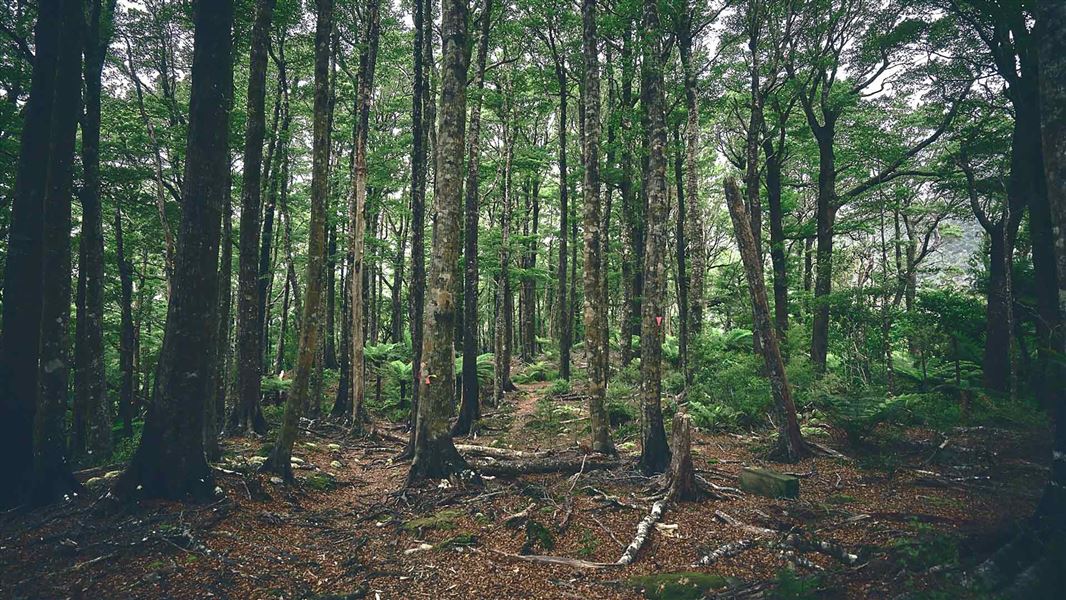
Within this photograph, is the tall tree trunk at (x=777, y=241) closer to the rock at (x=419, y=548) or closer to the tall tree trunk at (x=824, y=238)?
the tall tree trunk at (x=824, y=238)

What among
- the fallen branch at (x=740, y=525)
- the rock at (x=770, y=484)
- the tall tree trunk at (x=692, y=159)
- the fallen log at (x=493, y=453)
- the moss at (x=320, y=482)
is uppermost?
the tall tree trunk at (x=692, y=159)

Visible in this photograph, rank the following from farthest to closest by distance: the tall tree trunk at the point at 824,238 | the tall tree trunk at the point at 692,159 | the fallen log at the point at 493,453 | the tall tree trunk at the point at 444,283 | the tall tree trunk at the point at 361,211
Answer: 1. the tall tree trunk at the point at 824,238
2. the tall tree trunk at the point at 692,159
3. the tall tree trunk at the point at 361,211
4. the fallen log at the point at 493,453
5. the tall tree trunk at the point at 444,283

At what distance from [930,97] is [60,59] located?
20.5 metres

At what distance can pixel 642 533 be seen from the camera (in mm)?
5535

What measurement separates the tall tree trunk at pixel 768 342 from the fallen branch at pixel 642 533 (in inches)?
125

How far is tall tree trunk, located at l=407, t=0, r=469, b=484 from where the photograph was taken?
7.82 meters

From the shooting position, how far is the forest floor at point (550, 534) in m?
4.29

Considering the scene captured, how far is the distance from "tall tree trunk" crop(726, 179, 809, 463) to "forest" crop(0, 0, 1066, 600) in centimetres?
5

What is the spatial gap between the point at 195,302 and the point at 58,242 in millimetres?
2767

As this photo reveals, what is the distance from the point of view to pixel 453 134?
812 cm

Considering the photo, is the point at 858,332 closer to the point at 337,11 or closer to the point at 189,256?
the point at 189,256

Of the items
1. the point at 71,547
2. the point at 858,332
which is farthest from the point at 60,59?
the point at 858,332

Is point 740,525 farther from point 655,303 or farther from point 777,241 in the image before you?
point 777,241

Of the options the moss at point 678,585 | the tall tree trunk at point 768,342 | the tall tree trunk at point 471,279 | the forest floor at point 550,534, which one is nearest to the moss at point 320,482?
the forest floor at point 550,534
